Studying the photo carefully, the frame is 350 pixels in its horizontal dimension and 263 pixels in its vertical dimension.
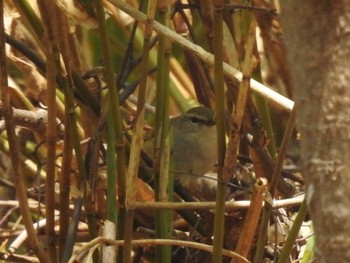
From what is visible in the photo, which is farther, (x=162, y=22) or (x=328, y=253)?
(x=162, y=22)

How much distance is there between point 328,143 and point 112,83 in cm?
51

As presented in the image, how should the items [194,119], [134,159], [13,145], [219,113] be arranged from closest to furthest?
[219,113] < [134,159] < [13,145] < [194,119]

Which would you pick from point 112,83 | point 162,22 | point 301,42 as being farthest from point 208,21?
point 301,42

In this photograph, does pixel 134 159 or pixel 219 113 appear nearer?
pixel 219 113

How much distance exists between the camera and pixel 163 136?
4.00ft

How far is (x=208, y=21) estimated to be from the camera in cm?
141

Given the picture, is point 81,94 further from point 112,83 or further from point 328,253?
point 328,253

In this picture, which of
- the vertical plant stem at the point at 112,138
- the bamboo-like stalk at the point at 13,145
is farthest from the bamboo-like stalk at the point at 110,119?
the bamboo-like stalk at the point at 13,145

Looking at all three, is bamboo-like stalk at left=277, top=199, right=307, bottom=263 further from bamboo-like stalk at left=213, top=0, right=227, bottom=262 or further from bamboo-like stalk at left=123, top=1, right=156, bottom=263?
bamboo-like stalk at left=123, top=1, right=156, bottom=263

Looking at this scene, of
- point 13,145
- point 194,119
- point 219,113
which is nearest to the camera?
point 219,113

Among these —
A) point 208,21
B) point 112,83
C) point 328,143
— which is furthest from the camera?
point 208,21

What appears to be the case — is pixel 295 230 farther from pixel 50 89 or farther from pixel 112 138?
pixel 50 89

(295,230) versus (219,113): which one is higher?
(219,113)

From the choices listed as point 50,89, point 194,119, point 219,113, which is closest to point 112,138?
point 50,89
